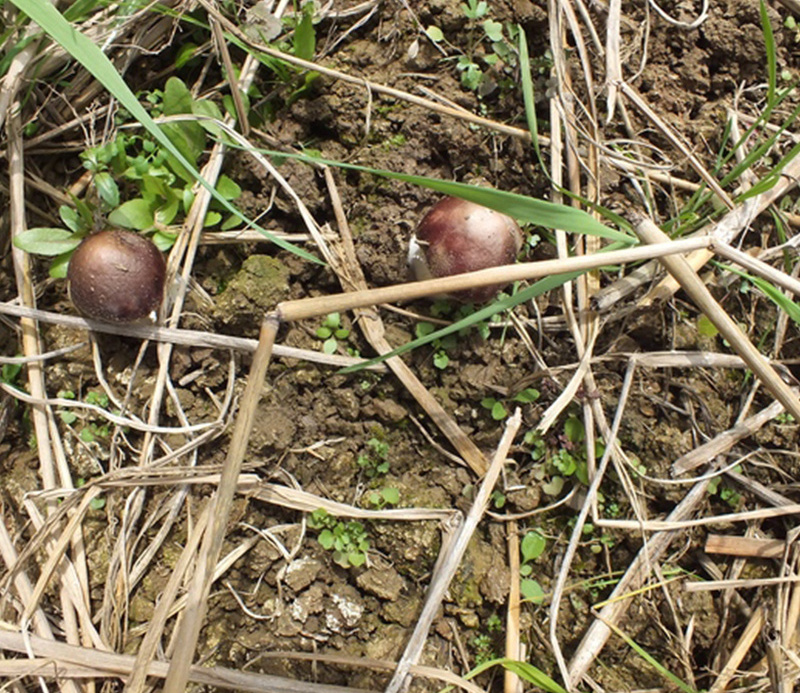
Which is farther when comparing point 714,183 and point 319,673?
point 714,183

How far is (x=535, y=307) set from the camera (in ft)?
6.84

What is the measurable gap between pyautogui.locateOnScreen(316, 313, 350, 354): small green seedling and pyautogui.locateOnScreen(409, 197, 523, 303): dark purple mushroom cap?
1.10 ft

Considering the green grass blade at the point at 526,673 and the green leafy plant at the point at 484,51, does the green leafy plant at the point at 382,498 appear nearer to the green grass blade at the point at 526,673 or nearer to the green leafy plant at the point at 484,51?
the green grass blade at the point at 526,673

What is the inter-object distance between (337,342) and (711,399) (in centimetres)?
118

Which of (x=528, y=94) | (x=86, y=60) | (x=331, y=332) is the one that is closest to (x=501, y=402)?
(x=331, y=332)

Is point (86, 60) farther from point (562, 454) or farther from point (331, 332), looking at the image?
point (562, 454)

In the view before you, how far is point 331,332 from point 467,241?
1.66ft

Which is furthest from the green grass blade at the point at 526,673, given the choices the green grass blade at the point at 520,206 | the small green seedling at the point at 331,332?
the green grass blade at the point at 520,206

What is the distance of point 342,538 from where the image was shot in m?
1.99

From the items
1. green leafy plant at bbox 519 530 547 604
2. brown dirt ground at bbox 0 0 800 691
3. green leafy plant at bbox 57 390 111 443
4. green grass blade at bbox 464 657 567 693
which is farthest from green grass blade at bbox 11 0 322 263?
green grass blade at bbox 464 657 567 693

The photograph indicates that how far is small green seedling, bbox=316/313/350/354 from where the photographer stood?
206 cm

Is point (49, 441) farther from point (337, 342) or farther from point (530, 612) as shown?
point (530, 612)

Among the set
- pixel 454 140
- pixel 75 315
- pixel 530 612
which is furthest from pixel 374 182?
pixel 530 612

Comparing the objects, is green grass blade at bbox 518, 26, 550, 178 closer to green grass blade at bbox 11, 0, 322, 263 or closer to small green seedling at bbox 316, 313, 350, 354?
small green seedling at bbox 316, 313, 350, 354
